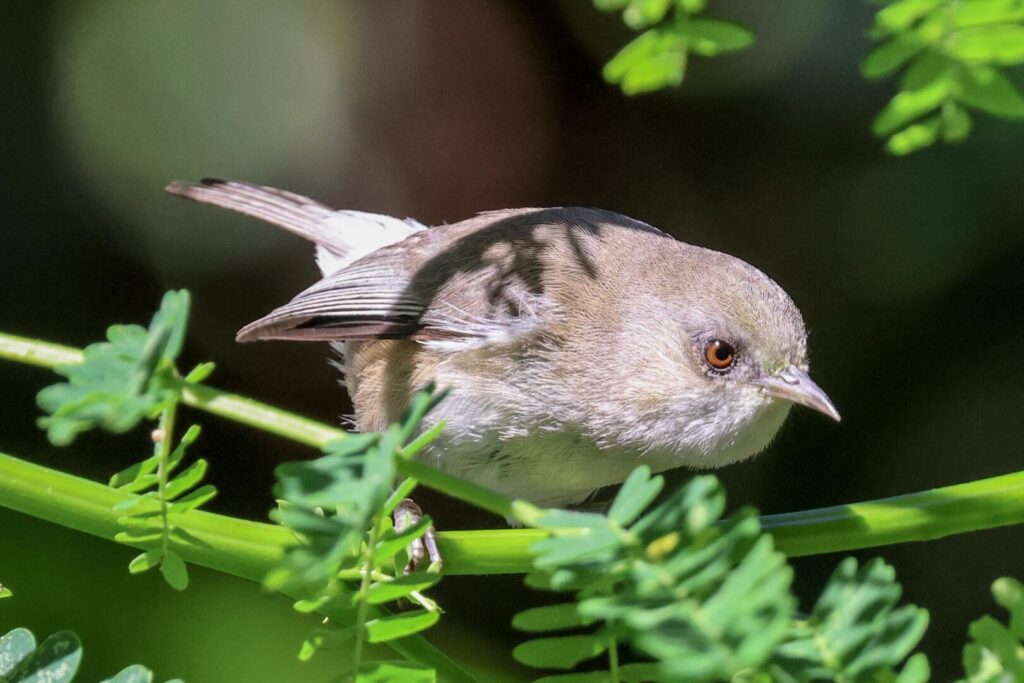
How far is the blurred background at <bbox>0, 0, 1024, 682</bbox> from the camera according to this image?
14.1 feet

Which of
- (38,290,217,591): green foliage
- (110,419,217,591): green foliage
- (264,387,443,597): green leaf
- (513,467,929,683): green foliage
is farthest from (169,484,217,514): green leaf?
(513,467,929,683): green foliage

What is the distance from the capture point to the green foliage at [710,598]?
1.11m

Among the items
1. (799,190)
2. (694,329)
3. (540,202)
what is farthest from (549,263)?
(799,190)

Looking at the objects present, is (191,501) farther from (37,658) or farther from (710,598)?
(710,598)

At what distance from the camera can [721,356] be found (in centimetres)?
295

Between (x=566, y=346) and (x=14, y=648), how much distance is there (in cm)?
176

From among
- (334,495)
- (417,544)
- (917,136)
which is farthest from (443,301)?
(334,495)

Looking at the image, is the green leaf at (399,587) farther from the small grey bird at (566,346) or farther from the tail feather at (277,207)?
the tail feather at (277,207)

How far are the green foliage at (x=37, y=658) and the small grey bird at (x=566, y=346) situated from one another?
4.40 ft

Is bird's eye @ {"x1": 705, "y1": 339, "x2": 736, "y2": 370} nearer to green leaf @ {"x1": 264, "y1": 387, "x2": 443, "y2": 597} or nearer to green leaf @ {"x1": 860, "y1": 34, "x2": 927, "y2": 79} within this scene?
green leaf @ {"x1": 860, "y1": 34, "x2": 927, "y2": 79}

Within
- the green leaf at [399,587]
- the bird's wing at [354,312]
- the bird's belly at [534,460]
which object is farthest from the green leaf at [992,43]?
the bird's wing at [354,312]

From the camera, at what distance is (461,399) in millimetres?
2992

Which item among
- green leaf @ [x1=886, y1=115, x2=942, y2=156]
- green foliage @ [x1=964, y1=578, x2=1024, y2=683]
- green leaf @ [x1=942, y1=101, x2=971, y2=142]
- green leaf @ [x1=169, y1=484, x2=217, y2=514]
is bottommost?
green foliage @ [x1=964, y1=578, x2=1024, y2=683]

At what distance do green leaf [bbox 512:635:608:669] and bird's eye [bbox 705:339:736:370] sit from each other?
5.07ft
